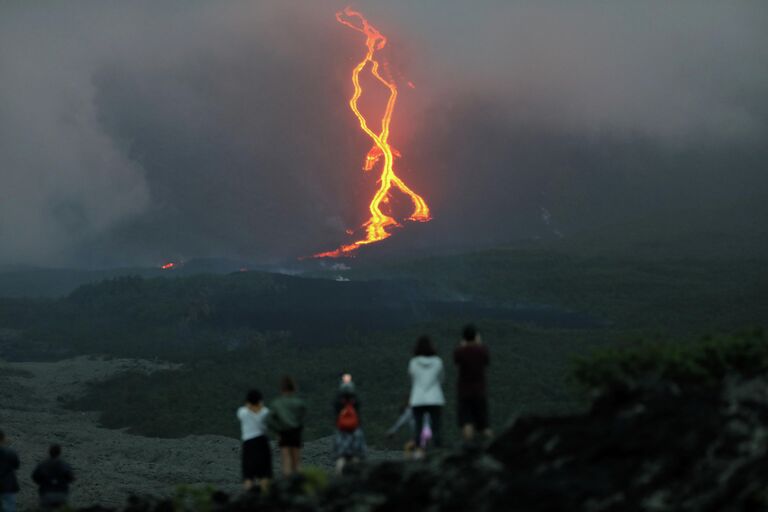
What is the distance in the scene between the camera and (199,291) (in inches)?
5802

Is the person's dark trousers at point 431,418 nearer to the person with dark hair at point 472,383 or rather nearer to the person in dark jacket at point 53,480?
the person with dark hair at point 472,383

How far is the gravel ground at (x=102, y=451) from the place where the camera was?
52.2 metres

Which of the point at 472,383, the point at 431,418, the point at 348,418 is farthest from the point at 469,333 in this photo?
the point at 348,418

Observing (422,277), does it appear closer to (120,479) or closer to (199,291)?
(199,291)

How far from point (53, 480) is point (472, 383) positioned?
7953 mm

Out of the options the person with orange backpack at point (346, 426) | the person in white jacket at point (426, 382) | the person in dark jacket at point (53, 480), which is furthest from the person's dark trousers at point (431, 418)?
the person in dark jacket at point (53, 480)

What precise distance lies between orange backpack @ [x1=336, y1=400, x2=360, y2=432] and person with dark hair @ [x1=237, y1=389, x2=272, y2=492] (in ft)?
4.46

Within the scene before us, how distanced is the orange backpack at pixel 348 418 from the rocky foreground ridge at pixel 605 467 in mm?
1106

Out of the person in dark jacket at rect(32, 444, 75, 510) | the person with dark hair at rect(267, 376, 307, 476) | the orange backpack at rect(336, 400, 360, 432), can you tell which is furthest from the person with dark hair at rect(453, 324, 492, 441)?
the person in dark jacket at rect(32, 444, 75, 510)

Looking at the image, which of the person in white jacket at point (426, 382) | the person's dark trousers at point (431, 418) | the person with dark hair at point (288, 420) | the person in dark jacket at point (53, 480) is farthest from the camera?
the person in dark jacket at point (53, 480)

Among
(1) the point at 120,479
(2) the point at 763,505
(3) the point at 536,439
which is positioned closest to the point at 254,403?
(3) the point at 536,439

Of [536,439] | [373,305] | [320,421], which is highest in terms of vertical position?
[373,305]

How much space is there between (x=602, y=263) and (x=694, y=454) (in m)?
130

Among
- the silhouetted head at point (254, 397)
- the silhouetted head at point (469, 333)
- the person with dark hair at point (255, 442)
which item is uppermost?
the silhouetted head at point (469, 333)
